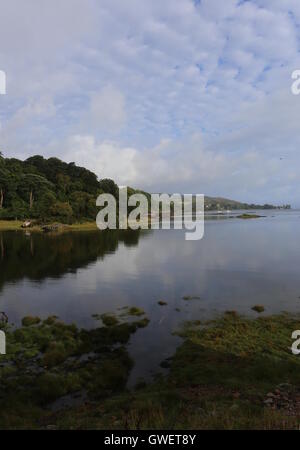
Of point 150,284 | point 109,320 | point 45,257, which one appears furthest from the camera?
point 45,257

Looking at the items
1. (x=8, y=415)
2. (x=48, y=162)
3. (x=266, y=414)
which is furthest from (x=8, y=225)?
(x=266, y=414)

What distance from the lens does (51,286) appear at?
91.7ft

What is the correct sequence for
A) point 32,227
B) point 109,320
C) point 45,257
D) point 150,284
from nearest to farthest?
1. point 109,320
2. point 150,284
3. point 45,257
4. point 32,227

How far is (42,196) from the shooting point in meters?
97.2

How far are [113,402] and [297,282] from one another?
23263mm

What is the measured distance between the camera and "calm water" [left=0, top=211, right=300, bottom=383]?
1969 cm

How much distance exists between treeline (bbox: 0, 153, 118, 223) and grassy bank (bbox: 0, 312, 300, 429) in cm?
7595

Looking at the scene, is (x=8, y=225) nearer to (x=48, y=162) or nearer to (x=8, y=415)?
(x=48, y=162)

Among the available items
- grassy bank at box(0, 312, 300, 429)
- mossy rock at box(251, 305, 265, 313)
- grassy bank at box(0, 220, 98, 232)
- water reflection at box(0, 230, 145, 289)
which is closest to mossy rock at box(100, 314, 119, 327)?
grassy bank at box(0, 312, 300, 429)

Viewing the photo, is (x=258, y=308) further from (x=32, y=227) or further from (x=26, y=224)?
(x=26, y=224)

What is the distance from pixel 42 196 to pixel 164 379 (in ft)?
307

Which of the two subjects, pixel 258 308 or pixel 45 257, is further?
pixel 45 257

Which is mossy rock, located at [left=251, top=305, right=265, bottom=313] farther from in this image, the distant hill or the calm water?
the distant hill

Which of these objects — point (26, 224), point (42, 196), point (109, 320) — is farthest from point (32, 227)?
point (109, 320)
